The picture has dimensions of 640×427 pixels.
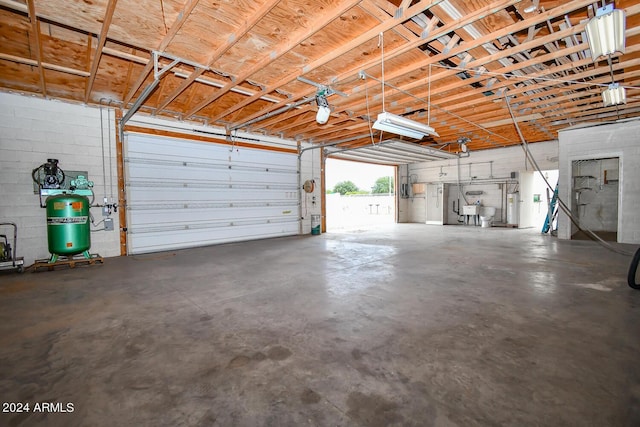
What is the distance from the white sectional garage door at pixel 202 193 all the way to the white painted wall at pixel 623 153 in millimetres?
A: 7804

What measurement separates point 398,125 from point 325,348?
3271 mm

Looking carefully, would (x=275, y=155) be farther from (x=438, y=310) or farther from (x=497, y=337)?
(x=497, y=337)

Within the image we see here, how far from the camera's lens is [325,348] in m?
2.19

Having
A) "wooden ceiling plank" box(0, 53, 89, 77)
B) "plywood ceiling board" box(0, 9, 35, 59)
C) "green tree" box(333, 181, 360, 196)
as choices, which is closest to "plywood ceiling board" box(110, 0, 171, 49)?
"plywood ceiling board" box(0, 9, 35, 59)

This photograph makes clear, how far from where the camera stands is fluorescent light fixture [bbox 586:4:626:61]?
94.1 inches

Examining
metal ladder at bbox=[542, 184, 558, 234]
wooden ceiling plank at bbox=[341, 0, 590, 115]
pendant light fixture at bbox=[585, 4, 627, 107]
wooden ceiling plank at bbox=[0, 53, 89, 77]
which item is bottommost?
metal ladder at bbox=[542, 184, 558, 234]

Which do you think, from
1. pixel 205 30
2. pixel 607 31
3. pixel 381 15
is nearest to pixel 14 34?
pixel 205 30

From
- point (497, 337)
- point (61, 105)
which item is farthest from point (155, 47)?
point (497, 337)

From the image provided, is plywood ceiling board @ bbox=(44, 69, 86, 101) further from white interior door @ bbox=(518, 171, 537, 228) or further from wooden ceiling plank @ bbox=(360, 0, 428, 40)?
white interior door @ bbox=(518, 171, 537, 228)

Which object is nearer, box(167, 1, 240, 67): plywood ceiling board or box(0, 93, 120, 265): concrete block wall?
box(167, 1, 240, 67): plywood ceiling board

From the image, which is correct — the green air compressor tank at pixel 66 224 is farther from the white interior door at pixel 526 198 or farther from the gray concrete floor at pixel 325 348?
the white interior door at pixel 526 198

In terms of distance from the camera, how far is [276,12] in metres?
3.07

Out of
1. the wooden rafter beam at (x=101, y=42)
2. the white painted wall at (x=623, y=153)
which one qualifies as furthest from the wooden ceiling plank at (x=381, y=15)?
the white painted wall at (x=623, y=153)

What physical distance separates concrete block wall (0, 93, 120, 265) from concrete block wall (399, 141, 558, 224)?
11.8 meters
